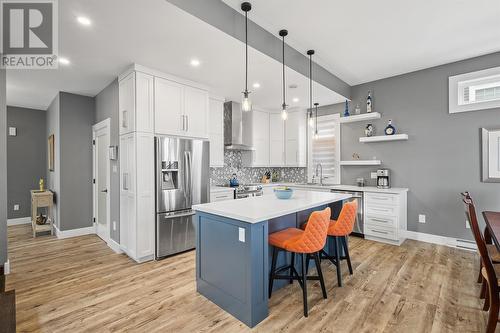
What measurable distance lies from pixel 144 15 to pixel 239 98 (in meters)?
2.80

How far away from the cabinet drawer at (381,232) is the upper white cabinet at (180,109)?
3.29 meters

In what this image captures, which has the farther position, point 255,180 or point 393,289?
point 255,180

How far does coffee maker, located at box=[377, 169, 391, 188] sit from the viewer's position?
4406mm

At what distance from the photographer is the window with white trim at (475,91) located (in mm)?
3598

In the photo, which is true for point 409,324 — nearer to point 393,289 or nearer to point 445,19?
point 393,289

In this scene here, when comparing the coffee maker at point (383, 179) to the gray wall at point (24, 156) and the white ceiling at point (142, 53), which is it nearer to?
the white ceiling at point (142, 53)

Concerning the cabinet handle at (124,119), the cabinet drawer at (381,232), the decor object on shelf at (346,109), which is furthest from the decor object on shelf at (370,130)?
the cabinet handle at (124,119)

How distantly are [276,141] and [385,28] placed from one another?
10.7ft

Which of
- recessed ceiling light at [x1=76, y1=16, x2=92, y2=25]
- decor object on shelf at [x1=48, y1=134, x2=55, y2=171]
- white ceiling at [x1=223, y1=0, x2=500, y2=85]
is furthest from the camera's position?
decor object on shelf at [x1=48, y1=134, x2=55, y2=171]

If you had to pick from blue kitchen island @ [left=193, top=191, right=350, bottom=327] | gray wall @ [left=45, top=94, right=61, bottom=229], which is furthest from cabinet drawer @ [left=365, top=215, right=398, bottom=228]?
gray wall @ [left=45, top=94, right=61, bottom=229]

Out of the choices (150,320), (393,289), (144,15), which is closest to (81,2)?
(144,15)

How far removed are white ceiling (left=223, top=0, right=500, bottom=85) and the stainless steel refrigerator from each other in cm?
200

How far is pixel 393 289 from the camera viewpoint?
2.59 meters

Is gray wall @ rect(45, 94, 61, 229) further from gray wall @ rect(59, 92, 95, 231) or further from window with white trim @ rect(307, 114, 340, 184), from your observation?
window with white trim @ rect(307, 114, 340, 184)
